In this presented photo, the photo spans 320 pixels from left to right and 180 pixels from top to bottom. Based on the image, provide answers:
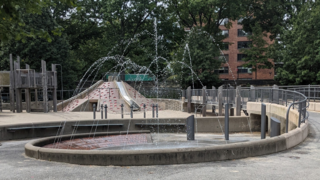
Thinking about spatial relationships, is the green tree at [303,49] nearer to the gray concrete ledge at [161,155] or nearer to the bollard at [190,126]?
the bollard at [190,126]

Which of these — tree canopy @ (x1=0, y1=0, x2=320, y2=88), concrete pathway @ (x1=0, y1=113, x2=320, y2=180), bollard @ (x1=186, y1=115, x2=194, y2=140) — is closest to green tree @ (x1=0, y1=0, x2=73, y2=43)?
concrete pathway @ (x1=0, y1=113, x2=320, y2=180)

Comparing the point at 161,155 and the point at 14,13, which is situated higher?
the point at 14,13

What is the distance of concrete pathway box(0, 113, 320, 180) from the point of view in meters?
→ 6.18

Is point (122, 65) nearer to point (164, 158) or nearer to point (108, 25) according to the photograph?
point (108, 25)

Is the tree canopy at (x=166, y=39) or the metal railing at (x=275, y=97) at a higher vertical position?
the tree canopy at (x=166, y=39)

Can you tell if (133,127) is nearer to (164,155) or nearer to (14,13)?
(164,155)

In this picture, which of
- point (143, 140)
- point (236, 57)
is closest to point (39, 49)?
point (143, 140)

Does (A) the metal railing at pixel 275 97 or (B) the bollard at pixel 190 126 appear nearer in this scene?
(B) the bollard at pixel 190 126

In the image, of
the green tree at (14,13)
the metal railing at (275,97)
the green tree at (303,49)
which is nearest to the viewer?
the green tree at (14,13)

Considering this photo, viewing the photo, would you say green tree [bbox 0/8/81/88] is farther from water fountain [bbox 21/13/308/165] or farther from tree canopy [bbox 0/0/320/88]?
water fountain [bbox 21/13/308/165]

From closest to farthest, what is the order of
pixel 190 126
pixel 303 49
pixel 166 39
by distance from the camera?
pixel 190 126 < pixel 303 49 < pixel 166 39

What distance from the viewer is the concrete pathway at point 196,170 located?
20.3 ft

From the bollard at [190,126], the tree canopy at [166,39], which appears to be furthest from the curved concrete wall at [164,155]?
the tree canopy at [166,39]

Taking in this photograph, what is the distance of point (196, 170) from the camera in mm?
6602
